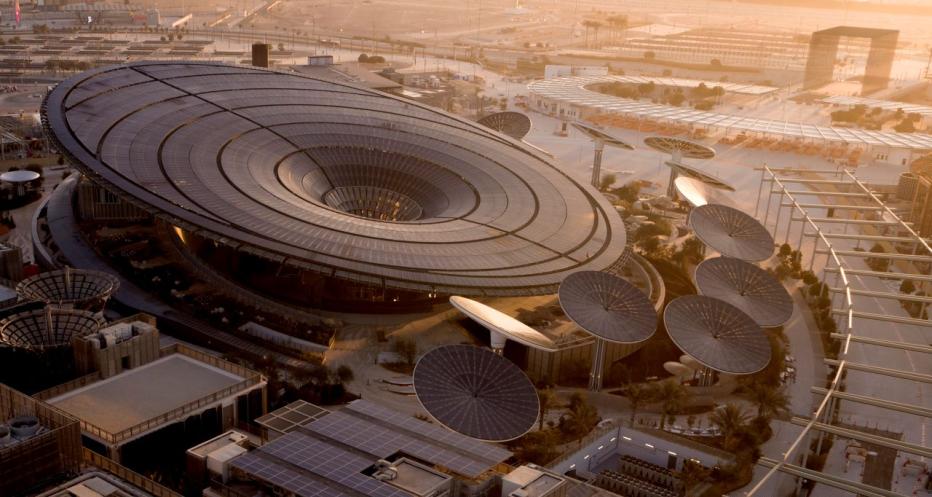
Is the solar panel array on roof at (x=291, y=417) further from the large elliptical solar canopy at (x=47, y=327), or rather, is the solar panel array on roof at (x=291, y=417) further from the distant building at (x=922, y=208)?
the distant building at (x=922, y=208)

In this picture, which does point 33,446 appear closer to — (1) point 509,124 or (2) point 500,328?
(2) point 500,328

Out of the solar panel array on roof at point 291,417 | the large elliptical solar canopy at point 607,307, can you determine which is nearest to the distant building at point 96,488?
the solar panel array on roof at point 291,417

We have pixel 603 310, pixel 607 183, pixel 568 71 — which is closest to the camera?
pixel 603 310

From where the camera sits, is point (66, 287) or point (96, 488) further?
point (66, 287)

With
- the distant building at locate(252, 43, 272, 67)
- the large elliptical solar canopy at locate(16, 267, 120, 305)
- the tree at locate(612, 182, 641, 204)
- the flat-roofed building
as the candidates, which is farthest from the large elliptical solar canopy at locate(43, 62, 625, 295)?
the distant building at locate(252, 43, 272, 67)

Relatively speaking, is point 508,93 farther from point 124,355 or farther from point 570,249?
point 124,355

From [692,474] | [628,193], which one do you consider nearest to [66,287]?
[692,474]

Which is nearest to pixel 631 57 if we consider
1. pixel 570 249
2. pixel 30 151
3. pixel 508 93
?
pixel 508 93
